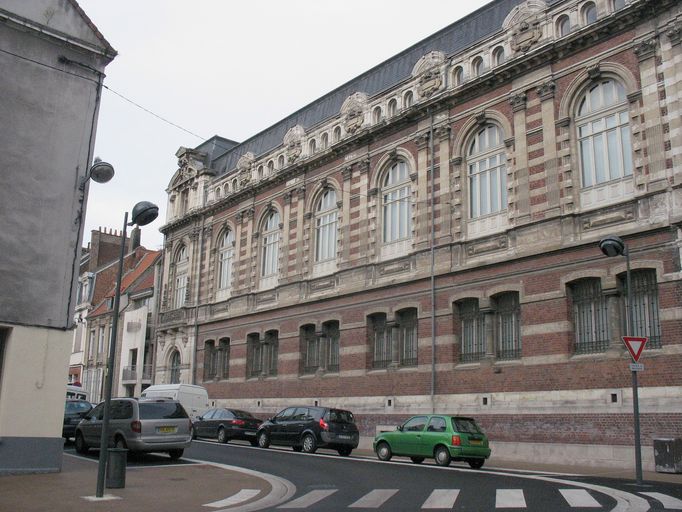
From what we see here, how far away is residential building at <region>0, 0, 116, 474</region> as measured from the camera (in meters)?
14.6

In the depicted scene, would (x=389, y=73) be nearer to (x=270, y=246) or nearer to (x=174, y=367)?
(x=270, y=246)

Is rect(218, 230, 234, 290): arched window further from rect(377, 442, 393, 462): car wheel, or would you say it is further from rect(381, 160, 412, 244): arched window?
rect(377, 442, 393, 462): car wheel

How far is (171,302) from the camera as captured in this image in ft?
139

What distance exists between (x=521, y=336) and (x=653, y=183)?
600 centimetres

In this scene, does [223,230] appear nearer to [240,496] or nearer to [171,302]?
[171,302]

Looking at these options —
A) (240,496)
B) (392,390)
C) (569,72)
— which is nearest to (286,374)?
(392,390)

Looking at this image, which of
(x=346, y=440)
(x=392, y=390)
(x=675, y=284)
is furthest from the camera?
(x=392, y=390)

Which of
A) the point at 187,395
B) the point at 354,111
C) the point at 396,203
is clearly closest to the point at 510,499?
the point at 396,203

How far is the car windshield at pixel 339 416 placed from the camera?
2219 cm

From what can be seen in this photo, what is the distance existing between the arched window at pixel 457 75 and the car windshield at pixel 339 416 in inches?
503

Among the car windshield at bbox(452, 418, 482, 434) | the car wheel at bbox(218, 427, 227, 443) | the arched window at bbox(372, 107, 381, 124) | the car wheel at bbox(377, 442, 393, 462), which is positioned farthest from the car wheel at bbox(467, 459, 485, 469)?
the arched window at bbox(372, 107, 381, 124)

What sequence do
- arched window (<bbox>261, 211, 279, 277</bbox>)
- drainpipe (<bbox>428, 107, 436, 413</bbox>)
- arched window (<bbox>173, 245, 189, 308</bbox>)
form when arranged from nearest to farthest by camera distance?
drainpipe (<bbox>428, 107, 436, 413</bbox>) < arched window (<bbox>261, 211, 279, 277</bbox>) < arched window (<bbox>173, 245, 189, 308</bbox>)

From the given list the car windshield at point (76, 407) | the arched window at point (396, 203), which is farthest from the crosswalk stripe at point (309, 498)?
the arched window at point (396, 203)

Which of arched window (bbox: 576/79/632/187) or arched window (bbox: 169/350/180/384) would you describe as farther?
arched window (bbox: 169/350/180/384)
